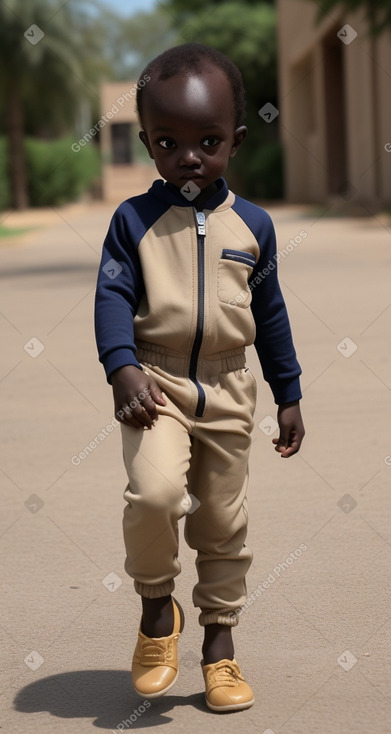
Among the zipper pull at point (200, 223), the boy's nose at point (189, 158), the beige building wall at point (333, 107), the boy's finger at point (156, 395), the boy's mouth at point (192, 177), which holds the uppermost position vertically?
the beige building wall at point (333, 107)

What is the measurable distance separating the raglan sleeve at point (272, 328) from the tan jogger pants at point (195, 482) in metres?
0.15

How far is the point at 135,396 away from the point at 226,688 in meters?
0.75

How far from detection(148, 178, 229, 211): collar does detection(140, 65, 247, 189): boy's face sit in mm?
44

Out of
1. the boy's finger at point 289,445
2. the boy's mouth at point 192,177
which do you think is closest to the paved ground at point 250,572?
the boy's finger at point 289,445

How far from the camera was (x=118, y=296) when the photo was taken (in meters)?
2.82

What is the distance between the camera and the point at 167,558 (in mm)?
2824

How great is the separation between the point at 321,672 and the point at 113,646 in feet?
1.97

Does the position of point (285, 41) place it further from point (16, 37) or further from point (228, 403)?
point (228, 403)

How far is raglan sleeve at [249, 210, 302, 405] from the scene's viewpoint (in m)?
3.03

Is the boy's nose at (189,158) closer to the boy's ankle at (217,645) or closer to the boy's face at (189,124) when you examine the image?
the boy's face at (189,124)

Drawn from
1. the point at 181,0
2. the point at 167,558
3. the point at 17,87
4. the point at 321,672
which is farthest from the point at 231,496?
the point at 181,0

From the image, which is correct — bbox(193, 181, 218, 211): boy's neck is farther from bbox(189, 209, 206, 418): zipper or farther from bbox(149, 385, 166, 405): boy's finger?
bbox(149, 385, 166, 405): boy's finger

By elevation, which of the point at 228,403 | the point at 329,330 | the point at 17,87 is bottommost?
the point at 228,403

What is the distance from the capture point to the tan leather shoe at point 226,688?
9.36ft
